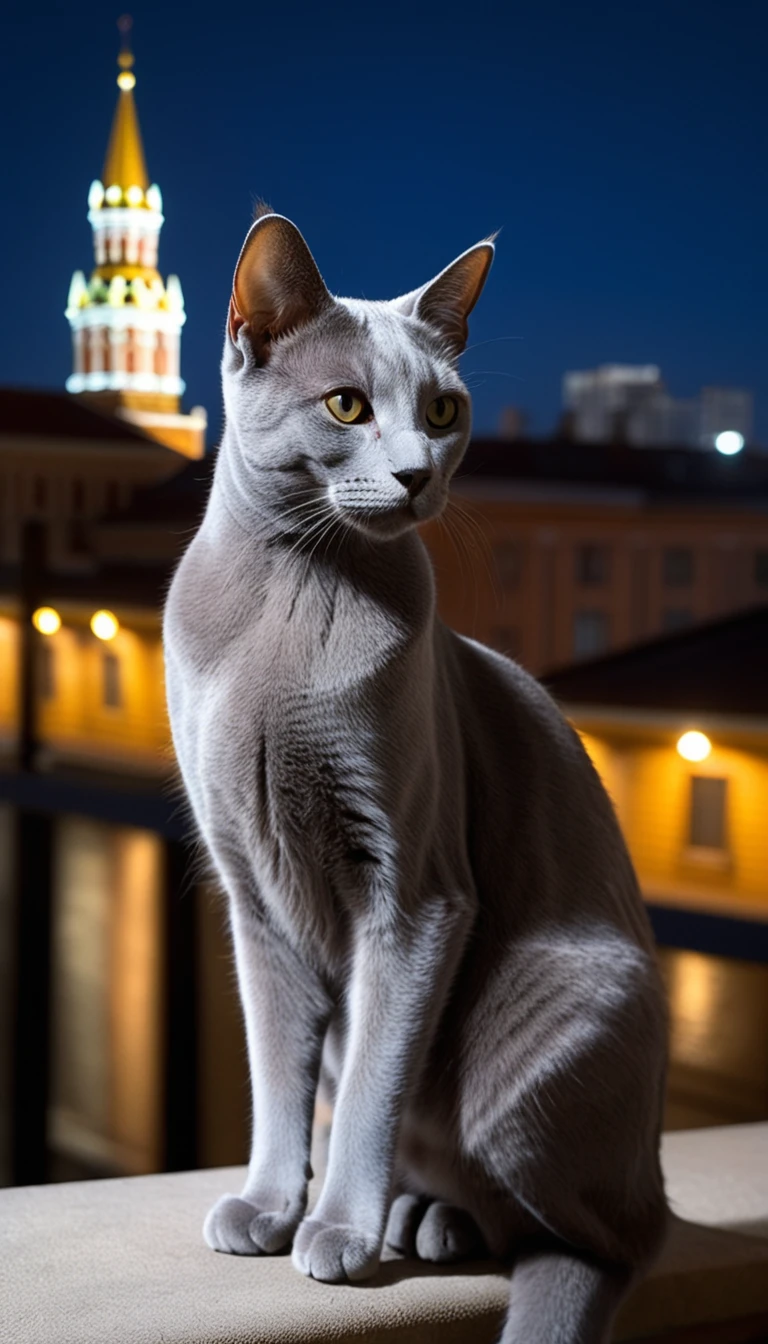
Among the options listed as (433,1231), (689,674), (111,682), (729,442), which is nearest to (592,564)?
(729,442)

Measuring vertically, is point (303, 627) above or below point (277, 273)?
below

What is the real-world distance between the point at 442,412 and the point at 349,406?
7 cm

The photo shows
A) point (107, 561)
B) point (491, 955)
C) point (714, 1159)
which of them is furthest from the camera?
point (107, 561)

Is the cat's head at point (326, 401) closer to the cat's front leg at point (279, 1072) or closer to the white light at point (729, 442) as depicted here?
the cat's front leg at point (279, 1072)

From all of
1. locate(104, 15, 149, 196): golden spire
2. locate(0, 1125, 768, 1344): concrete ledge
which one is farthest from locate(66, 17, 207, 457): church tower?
locate(0, 1125, 768, 1344): concrete ledge

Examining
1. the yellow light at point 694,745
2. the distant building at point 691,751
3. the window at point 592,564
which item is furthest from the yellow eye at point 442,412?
the window at point 592,564

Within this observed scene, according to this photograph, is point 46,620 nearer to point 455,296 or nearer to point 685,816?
point 685,816

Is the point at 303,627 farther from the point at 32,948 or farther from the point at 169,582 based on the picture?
the point at 32,948

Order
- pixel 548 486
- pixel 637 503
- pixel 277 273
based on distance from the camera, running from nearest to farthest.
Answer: pixel 277 273, pixel 548 486, pixel 637 503

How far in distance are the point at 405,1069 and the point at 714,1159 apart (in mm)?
498

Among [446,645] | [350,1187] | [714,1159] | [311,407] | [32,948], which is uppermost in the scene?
[311,407]

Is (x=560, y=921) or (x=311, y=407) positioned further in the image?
(x=560, y=921)

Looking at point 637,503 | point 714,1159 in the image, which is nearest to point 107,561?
point 637,503

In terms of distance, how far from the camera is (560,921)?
93 cm
